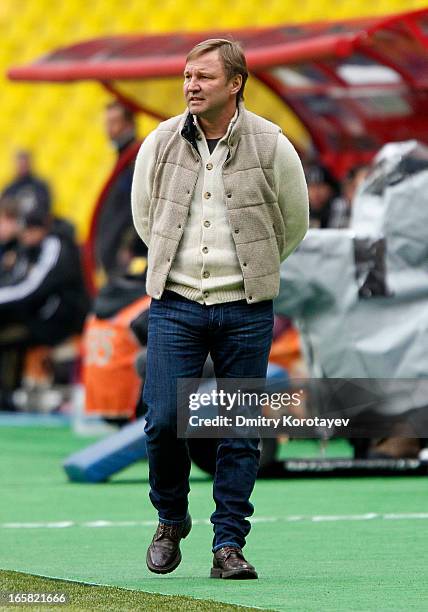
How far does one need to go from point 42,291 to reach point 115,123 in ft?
6.39

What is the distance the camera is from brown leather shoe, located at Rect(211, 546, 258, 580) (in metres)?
6.48

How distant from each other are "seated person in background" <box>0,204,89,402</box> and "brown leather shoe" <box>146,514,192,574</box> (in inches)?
362

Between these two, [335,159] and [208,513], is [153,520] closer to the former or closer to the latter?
[208,513]

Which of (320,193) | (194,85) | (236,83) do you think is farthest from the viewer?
(320,193)

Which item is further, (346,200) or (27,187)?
(27,187)

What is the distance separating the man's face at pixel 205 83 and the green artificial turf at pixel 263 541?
1.72 metres

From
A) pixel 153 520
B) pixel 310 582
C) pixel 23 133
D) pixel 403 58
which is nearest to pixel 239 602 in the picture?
pixel 310 582

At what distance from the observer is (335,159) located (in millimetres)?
14617

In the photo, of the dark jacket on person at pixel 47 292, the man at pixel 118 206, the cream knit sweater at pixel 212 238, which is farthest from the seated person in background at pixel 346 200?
the cream knit sweater at pixel 212 238

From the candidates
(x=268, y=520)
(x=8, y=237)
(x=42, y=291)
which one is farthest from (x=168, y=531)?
(x=8, y=237)

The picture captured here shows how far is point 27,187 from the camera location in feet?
64.5

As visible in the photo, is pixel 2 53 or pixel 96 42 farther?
pixel 2 53

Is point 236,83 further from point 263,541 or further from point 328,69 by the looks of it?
point 328,69

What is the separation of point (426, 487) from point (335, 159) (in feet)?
16.7
